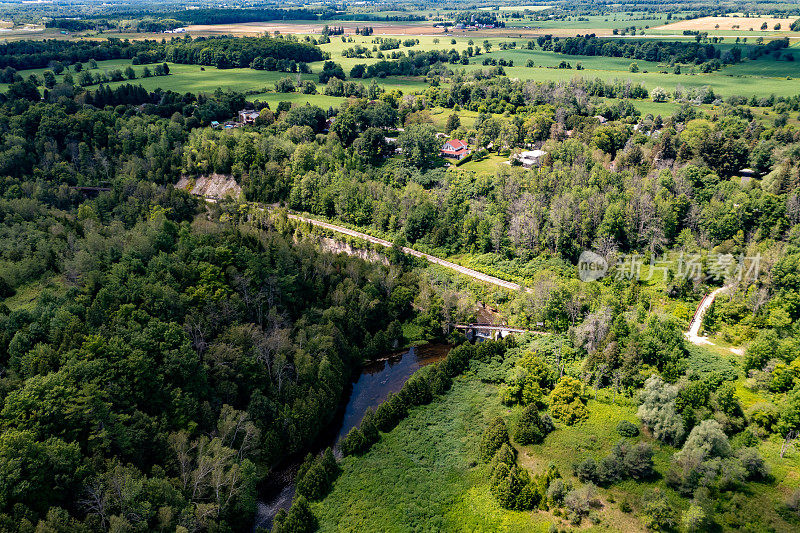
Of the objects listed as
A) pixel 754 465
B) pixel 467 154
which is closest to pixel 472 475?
pixel 754 465

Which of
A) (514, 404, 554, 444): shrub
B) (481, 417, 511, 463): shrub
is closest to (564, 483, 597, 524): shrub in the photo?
(514, 404, 554, 444): shrub

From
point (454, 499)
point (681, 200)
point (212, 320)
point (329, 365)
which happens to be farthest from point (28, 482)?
point (681, 200)

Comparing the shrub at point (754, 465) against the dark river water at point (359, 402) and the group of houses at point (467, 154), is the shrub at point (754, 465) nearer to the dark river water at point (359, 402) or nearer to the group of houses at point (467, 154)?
the dark river water at point (359, 402)

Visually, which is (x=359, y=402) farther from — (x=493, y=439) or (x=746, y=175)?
(x=746, y=175)

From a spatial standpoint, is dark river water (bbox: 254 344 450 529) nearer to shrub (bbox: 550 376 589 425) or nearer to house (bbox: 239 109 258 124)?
shrub (bbox: 550 376 589 425)

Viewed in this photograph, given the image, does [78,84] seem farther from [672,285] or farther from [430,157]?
[672,285]

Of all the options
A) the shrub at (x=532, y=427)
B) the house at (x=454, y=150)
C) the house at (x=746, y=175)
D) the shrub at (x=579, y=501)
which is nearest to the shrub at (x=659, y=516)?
the shrub at (x=579, y=501)
